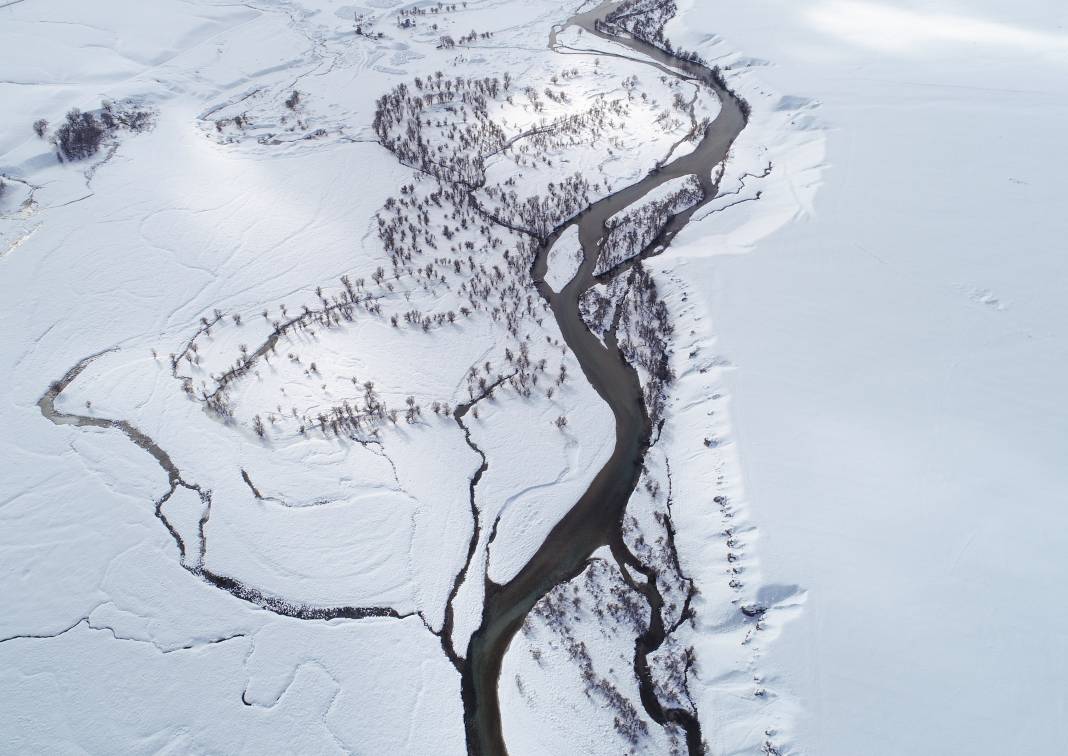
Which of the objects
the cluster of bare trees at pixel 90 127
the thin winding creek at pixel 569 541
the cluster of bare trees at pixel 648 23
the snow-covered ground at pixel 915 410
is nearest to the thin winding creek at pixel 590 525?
the thin winding creek at pixel 569 541

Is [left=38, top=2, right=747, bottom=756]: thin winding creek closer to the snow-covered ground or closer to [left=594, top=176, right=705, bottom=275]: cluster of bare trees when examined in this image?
[left=594, top=176, right=705, bottom=275]: cluster of bare trees

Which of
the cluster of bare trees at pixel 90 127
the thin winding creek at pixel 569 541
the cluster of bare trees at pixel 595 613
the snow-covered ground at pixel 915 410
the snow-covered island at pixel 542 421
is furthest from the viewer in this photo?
the cluster of bare trees at pixel 90 127

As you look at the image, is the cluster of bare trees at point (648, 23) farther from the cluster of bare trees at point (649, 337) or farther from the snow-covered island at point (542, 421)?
the cluster of bare trees at point (649, 337)

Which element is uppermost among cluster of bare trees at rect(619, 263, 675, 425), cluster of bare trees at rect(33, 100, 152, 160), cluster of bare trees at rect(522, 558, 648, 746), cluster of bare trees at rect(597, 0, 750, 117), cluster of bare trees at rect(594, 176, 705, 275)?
cluster of bare trees at rect(597, 0, 750, 117)

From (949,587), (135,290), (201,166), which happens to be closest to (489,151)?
(201,166)

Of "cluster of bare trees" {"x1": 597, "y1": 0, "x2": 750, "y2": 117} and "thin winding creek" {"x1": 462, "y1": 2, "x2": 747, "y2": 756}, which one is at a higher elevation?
"cluster of bare trees" {"x1": 597, "y1": 0, "x2": 750, "y2": 117}

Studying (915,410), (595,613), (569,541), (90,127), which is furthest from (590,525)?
(90,127)

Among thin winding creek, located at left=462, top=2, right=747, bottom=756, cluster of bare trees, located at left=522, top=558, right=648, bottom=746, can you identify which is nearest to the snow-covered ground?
thin winding creek, located at left=462, top=2, right=747, bottom=756

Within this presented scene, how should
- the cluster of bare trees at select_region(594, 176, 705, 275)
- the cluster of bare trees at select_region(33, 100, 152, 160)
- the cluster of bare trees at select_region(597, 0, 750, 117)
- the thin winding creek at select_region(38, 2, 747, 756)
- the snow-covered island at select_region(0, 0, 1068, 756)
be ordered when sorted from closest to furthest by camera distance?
1. the snow-covered island at select_region(0, 0, 1068, 756)
2. the thin winding creek at select_region(38, 2, 747, 756)
3. the cluster of bare trees at select_region(594, 176, 705, 275)
4. the cluster of bare trees at select_region(33, 100, 152, 160)
5. the cluster of bare trees at select_region(597, 0, 750, 117)

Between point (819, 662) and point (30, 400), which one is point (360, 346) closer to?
point (30, 400)
